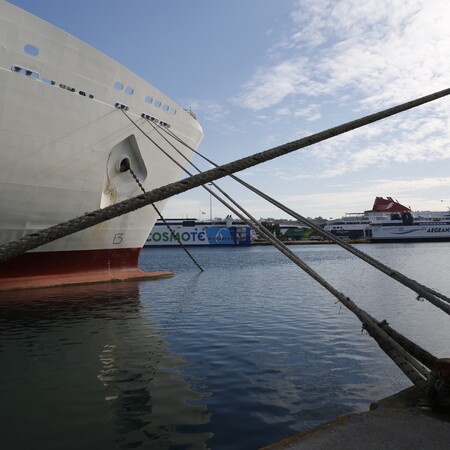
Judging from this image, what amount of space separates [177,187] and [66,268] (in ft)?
46.9

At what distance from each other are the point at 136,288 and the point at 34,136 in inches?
330

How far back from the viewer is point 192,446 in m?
4.23

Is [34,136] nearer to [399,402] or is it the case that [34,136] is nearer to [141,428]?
[141,428]

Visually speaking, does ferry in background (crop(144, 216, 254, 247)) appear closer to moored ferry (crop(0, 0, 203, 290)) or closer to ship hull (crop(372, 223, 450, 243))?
ship hull (crop(372, 223, 450, 243))

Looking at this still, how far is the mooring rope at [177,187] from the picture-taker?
3.18 meters

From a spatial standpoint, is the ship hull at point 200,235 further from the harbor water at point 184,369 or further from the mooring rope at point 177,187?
the mooring rope at point 177,187

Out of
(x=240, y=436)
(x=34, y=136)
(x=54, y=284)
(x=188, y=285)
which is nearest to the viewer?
(x=240, y=436)

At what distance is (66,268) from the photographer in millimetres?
16312

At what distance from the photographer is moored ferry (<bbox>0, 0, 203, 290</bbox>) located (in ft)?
41.2

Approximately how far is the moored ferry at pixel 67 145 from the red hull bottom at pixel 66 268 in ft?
0.14

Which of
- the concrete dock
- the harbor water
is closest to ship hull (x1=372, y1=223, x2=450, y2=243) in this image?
the harbor water

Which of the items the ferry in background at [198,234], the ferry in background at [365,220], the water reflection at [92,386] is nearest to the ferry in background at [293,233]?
the ferry in background at [365,220]

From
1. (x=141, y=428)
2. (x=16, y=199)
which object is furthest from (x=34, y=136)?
(x=141, y=428)

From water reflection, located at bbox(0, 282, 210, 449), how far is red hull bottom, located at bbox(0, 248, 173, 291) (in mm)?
3220
